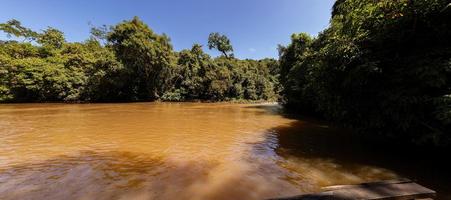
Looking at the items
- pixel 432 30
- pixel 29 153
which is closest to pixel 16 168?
pixel 29 153

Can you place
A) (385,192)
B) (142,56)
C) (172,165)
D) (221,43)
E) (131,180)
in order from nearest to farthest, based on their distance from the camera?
(385,192) → (131,180) → (172,165) → (142,56) → (221,43)

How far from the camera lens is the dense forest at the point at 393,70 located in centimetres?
471

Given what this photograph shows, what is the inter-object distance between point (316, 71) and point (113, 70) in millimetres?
26475

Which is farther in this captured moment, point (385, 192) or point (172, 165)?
point (172, 165)

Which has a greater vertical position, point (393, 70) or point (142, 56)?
point (142, 56)

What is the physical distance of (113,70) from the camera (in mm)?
28250

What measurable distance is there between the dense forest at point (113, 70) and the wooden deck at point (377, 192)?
1078 inches

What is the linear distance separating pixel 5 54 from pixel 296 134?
34.3 meters

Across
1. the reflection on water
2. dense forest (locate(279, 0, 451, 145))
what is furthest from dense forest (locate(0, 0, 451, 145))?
the reflection on water

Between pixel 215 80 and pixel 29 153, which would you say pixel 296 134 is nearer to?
pixel 29 153

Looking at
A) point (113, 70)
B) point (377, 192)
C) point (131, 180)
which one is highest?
point (113, 70)

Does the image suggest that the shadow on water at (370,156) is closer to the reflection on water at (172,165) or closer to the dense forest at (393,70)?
the reflection on water at (172,165)

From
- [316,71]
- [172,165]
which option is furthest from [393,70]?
[172,165]

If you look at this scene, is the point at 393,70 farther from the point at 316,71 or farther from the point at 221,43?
the point at 221,43
